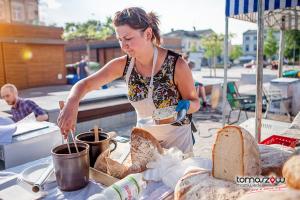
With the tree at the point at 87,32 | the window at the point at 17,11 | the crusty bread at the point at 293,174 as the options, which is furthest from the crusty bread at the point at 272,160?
the window at the point at 17,11

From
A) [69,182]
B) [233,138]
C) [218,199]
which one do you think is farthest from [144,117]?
[218,199]

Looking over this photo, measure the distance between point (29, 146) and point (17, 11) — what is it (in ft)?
123

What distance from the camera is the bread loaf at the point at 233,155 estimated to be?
42.0 inches

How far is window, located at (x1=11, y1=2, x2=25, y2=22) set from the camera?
32562 millimetres

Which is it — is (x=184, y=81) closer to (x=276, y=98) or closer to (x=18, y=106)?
(x=18, y=106)

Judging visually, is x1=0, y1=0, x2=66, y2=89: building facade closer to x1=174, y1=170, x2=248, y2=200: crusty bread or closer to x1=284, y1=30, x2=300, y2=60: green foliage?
x1=174, y1=170, x2=248, y2=200: crusty bread

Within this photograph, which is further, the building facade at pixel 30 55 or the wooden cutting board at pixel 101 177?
the building facade at pixel 30 55

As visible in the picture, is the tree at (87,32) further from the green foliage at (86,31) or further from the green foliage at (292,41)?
the green foliage at (292,41)

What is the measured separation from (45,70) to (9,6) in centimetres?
1900

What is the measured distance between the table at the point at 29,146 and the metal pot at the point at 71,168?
2.00 ft

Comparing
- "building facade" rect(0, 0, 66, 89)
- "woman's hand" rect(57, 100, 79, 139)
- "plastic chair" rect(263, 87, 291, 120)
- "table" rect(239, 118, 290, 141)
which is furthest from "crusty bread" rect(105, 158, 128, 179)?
"building facade" rect(0, 0, 66, 89)

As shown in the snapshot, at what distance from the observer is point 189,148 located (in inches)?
76.2

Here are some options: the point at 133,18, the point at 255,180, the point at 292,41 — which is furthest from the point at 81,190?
the point at 292,41

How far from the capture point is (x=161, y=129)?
5.57 ft
